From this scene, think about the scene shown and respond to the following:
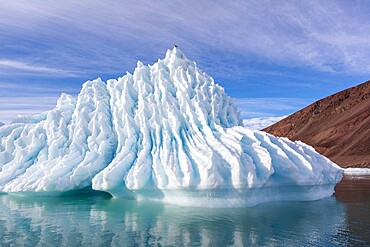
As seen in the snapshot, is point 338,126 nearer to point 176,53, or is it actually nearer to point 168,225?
point 176,53

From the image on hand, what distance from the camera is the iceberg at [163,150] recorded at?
46.2 ft

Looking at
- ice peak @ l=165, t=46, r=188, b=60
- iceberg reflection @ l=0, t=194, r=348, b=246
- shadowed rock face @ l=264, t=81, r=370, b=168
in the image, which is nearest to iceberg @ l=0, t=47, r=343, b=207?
ice peak @ l=165, t=46, r=188, b=60

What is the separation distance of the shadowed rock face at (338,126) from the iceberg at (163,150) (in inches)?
2392

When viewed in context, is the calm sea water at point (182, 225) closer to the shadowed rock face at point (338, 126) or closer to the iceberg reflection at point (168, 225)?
the iceberg reflection at point (168, 225)

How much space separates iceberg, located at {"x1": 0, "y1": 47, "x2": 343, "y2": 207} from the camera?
14070 mm

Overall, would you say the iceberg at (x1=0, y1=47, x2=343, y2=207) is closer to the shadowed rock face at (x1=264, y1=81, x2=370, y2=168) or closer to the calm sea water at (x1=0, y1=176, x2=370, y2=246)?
the calm sea water at (x1=0, y1=176, x2=370, y2=246)

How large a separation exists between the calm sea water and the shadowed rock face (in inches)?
2490

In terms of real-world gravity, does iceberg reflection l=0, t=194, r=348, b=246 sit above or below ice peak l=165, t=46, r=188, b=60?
below

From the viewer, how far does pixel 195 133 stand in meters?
16.1

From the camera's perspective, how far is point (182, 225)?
455 inches

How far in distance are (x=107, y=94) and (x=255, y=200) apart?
1001 centimetres

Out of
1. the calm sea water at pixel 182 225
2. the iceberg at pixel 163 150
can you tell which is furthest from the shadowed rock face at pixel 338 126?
the calm sea water at pixel 182 225

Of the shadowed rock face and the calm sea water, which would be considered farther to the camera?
the shadowed rock face

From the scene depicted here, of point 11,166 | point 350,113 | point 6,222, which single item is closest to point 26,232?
point 6,222
